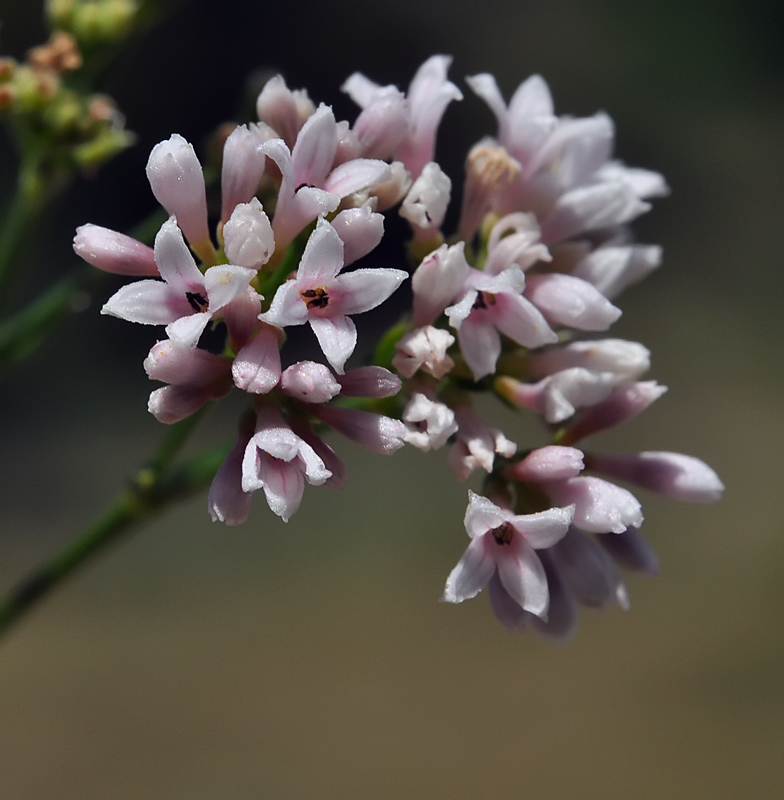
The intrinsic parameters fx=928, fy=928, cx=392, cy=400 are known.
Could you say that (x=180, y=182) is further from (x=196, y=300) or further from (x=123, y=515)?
(x=123, y=515)

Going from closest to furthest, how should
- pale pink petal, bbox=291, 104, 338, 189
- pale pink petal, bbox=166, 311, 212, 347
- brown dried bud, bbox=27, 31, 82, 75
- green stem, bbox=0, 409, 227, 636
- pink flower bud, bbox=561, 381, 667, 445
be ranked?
pale pink petal, bbox=166, 311, 212, 347 → pale pink petal, bbox=291, 104, 338, 189 → pink flower bud, bbox=561, 381, 667, 445 → green stem, bbox=0, 409, 227, 636 → brown dried bud, bbox=27, 31, 82, 75

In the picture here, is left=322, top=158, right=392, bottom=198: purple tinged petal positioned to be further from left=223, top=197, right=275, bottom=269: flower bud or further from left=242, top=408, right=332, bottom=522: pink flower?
left=242, top=408, right=332, bottom=522: pink flower

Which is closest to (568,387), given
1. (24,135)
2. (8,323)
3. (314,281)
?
(314,281)

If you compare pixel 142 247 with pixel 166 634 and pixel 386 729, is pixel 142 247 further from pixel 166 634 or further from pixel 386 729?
pixel 166 634

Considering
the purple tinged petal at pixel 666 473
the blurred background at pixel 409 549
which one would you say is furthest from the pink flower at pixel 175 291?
the blurred background at pixel 409 549

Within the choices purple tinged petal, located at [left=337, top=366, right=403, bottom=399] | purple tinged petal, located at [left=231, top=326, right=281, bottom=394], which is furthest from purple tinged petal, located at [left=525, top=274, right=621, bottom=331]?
purple tinged petal, located at [left=231, top=326, right=281, bottom=394]
